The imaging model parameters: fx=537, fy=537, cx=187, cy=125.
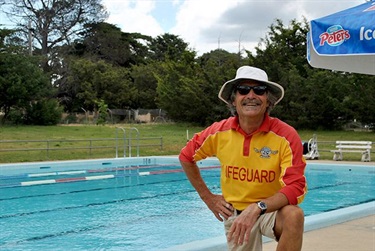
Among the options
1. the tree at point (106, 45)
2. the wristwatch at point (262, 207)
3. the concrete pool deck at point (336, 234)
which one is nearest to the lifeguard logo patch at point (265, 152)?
the wristwatch at point (262, 207)

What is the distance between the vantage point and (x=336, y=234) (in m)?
5.70

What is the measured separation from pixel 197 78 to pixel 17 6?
885 inches

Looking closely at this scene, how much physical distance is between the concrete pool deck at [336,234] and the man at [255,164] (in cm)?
198

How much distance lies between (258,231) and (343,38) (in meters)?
2.14

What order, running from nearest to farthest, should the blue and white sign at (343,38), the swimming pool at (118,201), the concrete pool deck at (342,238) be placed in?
the blue and white sign at (343,38) < the concrete pool deck at (342,238) < the swimming pool at (118,201)

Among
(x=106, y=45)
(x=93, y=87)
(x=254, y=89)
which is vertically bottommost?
(x=254, y=89)

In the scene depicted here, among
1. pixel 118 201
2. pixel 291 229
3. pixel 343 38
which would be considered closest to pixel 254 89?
pixel 291 229

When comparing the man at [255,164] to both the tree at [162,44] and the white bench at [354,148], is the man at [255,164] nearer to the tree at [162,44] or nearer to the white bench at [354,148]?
the white bench at [354,148]

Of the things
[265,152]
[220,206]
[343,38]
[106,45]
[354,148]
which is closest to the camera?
[265,152]

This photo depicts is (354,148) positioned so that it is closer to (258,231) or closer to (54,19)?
(258,231)

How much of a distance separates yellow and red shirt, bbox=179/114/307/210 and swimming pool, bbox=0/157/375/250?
3.74m

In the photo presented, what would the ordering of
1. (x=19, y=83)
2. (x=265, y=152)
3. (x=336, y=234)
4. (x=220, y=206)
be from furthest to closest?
(x=19, y=83)
(x=336, y=234)
(x=220, y=206)
(x=265, y=152)

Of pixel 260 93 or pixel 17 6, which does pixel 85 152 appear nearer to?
pixel 260 93

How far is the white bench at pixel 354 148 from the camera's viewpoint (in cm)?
1645
